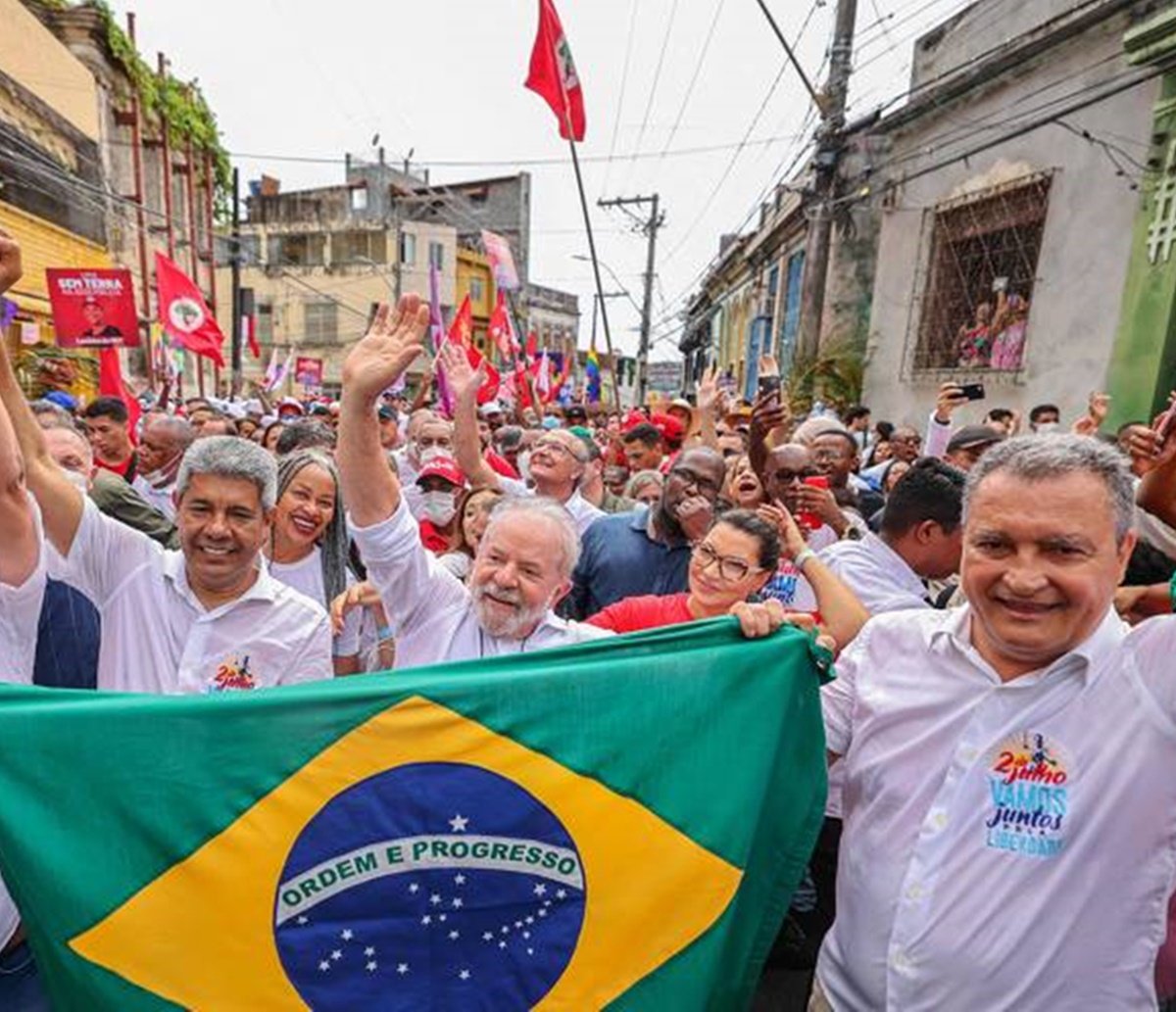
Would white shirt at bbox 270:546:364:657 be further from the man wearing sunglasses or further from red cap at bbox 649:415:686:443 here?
red cap at bbox 649:415:686:443

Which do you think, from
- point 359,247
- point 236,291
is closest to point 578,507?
point 236,291

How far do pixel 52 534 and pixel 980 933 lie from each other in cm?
229

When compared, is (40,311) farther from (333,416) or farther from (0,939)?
(0,939)

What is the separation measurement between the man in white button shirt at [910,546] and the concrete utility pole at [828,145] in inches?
358

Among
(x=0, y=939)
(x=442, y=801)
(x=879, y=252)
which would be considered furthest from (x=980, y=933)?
(x=879, y=252)

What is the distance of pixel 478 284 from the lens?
145 feet

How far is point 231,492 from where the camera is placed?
2189 mm

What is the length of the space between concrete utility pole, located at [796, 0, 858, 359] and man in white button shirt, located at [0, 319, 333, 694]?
10.2 metres

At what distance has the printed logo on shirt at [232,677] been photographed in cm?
211

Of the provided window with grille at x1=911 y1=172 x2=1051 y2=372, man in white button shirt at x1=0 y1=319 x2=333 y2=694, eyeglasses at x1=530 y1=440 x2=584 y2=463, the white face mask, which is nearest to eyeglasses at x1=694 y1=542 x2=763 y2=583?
man in white button shirt at x1=0 y1=319 x2=333 y2=694

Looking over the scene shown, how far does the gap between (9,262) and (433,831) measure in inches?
71.7

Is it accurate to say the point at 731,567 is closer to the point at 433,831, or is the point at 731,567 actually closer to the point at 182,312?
the point at 433,831

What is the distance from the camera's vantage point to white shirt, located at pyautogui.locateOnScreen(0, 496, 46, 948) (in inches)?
71.8

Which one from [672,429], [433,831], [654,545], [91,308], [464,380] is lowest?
[433,831]
